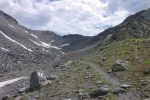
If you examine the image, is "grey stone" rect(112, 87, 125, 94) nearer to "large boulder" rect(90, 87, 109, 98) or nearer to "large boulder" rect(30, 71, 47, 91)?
"large boulder" rect(90, 87, 109, 98)

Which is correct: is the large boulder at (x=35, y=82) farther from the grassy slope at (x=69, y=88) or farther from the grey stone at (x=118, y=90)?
the grey stone at (x=118, y=90)

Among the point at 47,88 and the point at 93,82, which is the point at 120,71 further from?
the point at 47,88

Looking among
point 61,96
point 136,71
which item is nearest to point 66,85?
point 61,96

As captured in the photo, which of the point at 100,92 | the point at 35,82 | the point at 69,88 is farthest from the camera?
the point at 35,82

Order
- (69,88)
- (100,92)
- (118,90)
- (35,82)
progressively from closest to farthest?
(118,90), (100,92), (69,88), (35,82)

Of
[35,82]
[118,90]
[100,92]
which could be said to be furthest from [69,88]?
[35,82]

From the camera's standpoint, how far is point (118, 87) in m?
42.9

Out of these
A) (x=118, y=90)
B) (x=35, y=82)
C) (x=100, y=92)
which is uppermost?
(x=35, y=82)

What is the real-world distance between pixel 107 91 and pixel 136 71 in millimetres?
11916

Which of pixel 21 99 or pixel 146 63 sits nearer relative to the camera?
pixel 21 99

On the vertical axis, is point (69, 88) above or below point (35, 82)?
below

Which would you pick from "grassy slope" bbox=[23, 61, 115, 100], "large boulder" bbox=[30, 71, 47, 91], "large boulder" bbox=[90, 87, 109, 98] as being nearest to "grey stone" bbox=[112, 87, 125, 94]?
"large boulder" bbox=[90, 87, 109, 98]

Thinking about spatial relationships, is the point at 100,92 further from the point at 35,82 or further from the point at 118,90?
the point at 35,82

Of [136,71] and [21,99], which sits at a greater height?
[136,71]
